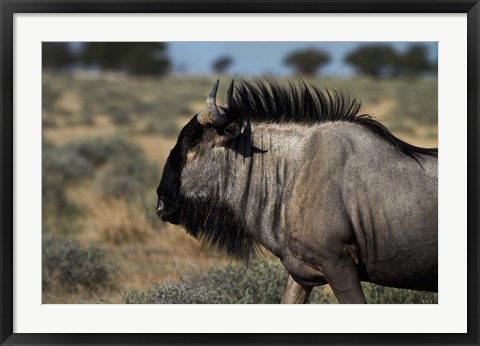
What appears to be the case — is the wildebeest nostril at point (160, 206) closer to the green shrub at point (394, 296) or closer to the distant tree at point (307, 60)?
the green shrub at point (394, 296)

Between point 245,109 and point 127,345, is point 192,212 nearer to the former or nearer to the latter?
point 245,109

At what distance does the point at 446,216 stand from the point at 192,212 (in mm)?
1851

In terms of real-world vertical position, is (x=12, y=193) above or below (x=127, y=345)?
above

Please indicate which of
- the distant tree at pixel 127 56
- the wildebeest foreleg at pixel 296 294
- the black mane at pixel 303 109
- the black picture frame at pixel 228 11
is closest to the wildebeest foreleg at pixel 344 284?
the black picture frame at pixel 228 11

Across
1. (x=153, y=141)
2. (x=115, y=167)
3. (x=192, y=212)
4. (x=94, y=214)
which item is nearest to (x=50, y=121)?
(x=153, y=141)

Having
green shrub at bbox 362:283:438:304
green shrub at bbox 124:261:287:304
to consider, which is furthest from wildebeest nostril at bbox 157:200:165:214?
green shrub at bbox 362:283:438:304

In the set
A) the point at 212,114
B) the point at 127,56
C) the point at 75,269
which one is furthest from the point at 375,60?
the point at 212,114

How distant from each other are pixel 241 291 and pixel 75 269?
2489 millimetres

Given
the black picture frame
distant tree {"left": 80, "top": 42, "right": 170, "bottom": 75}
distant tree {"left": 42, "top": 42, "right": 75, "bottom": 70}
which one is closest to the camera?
the black picture frame

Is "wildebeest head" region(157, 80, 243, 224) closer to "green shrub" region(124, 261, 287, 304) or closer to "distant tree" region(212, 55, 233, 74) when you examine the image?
"green shrub" region(124, 261, 287, 304)

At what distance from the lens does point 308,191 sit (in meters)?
5.14

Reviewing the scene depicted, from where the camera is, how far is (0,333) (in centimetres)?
491

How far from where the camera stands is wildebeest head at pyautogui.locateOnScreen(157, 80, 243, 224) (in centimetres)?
538

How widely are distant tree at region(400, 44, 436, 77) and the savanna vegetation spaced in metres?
15.8
